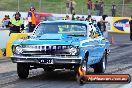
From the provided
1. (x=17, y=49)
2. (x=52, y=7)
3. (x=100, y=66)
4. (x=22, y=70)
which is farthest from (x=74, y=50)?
(x=52, y=7)

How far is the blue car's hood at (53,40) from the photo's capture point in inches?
429

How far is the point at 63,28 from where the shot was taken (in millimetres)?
12227

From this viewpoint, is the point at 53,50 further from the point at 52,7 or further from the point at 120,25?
the point at 52,7

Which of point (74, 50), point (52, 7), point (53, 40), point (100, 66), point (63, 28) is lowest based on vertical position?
point (100, 66)

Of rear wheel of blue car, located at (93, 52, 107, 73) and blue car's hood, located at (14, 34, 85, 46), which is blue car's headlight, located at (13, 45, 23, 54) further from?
rear wheel of blue car, located at (93, 52, 107, 73)

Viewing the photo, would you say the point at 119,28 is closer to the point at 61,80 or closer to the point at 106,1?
the point at 106,1

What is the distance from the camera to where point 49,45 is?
10820 mm

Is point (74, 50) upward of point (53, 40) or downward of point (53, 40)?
downward

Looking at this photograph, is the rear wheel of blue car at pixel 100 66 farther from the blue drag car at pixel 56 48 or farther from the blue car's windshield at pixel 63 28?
the blue car's windshield at pixel 63 28

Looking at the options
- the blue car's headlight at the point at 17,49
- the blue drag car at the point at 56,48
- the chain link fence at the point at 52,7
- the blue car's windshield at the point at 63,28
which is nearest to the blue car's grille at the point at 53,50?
the blue drag car at the point at 56,48

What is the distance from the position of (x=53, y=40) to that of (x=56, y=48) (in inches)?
13.2

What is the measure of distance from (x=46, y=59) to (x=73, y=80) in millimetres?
1037

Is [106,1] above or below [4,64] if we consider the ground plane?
above

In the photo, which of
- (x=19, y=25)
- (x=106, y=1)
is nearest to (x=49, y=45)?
(x=19, y=25)
